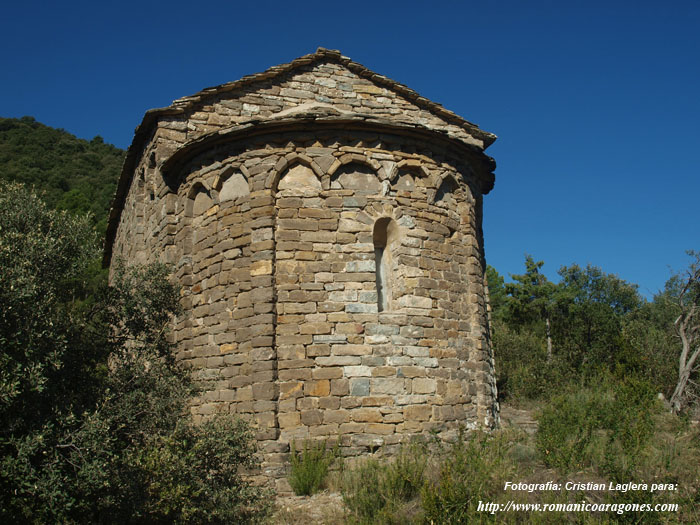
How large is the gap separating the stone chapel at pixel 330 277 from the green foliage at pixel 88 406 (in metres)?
1.13

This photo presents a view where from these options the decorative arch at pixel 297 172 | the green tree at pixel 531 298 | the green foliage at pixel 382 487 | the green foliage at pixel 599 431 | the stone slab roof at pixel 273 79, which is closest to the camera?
the green foliage at pixel 382 487

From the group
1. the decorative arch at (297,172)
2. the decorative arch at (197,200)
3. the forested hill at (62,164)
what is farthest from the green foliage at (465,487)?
the forested hill at (62,164)

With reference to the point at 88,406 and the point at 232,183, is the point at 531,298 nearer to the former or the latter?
the point at 232,183

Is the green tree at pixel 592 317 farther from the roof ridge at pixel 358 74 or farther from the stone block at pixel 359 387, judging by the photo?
the stone block at pixel 359 387

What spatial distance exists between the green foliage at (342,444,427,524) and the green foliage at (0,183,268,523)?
1090 millimetres

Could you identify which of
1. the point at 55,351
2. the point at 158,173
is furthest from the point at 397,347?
the point at 158,173

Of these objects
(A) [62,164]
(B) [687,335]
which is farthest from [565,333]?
(A) [62,164]

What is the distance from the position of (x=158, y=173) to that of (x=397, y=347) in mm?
5256

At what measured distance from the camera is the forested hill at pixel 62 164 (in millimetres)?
27938

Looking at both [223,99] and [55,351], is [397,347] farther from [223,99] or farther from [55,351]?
[223,99]

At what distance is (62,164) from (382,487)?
1415 inches

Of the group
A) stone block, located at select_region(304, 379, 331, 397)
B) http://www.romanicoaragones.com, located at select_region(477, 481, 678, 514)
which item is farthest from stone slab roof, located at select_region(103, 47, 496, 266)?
http://www.romanicoaragones.com, located at select_region(477, 481, 678, 514)

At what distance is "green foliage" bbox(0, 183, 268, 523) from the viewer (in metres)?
4.74

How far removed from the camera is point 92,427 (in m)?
5.01
